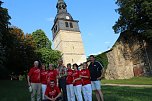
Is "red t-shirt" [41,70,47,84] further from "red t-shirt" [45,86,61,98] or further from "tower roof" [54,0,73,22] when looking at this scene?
"tower roof" [54,0,73,22]

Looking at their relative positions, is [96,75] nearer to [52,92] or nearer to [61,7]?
[52,92]

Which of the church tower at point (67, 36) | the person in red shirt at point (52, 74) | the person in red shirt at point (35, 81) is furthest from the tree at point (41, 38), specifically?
the person in red shirt at point (52, 74)

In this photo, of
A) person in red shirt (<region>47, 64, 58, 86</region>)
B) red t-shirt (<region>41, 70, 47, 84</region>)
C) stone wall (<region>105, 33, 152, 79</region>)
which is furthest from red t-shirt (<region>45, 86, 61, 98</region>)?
stone wall (<region>105, 33, 152, 79</region>)

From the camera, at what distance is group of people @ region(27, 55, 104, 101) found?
1010cm

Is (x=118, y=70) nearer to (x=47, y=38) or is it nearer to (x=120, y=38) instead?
(x=120, y=38)

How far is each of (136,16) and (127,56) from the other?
6.89 metres

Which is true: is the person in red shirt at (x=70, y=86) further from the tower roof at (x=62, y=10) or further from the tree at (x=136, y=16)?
the tower roof at (x=62, y=10)

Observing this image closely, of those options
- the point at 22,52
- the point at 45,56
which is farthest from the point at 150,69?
the point at 45,56

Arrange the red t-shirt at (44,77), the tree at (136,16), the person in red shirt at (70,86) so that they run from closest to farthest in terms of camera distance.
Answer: the person in red shirt at (70,86), the red t-shirt at (44,77), the tree at (136,16)

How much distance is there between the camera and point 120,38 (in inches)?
1576

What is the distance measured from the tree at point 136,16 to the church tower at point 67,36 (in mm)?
39564

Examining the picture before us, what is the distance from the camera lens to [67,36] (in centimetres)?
8006

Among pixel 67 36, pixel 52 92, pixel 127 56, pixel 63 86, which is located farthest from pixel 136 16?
pixel 67 36

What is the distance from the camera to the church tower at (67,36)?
77.8 meters
